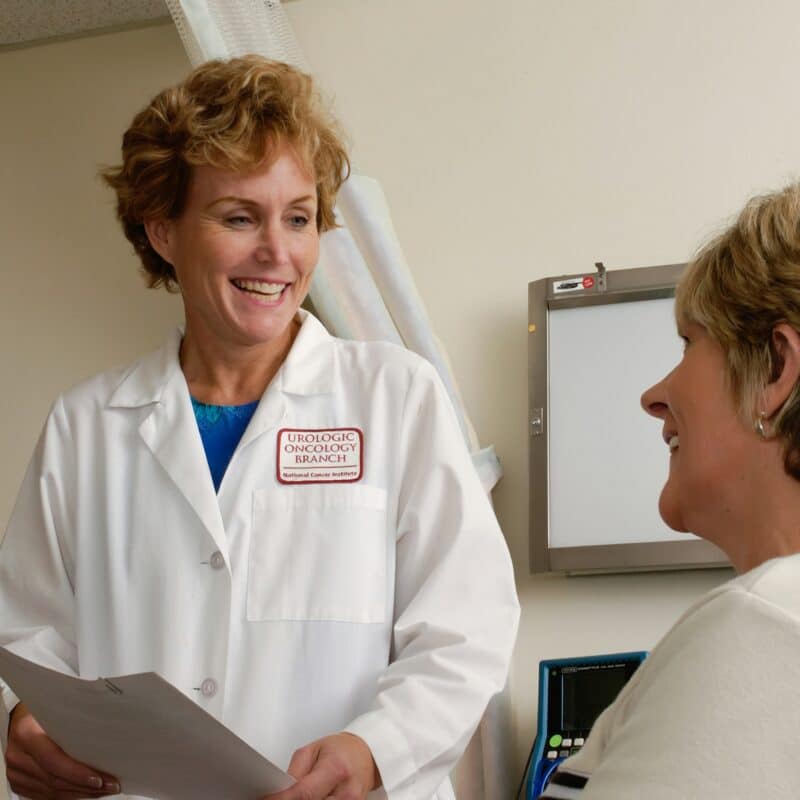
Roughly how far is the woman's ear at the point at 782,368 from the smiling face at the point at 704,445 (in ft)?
0.11

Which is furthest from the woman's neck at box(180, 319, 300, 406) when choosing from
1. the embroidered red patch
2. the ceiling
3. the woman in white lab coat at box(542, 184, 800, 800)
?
the ceiling

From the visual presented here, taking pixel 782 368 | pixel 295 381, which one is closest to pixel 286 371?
pixel 295 381

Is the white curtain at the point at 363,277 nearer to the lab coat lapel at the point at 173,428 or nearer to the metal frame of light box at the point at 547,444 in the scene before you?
the metal frame of light box at the point at 547,444

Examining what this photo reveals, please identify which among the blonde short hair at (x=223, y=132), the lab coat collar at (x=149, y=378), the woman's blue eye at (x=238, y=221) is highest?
the blonde short hair at (x=223, y=132)

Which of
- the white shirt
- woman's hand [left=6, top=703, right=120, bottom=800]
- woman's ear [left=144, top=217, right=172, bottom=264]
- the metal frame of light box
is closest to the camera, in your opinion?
the white shirt

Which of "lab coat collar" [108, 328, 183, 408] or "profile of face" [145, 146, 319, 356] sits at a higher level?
"profile of face" [145, 146, 319, 356]

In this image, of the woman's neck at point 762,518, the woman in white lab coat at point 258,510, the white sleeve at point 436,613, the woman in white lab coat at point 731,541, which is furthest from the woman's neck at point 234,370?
the woman's neck at point 762,518

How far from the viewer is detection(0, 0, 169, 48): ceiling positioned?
10.4ft

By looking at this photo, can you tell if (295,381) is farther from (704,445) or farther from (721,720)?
(721,720)

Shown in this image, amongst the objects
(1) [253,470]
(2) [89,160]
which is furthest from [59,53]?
(1) [253,470]

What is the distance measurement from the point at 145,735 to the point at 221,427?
0.56 m

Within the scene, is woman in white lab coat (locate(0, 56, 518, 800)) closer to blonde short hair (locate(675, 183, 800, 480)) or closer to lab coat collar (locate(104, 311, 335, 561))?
lab coat collar (locate(104, 311, 335, 561))

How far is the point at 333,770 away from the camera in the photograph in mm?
1390

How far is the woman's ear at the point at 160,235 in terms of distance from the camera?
1.86m
